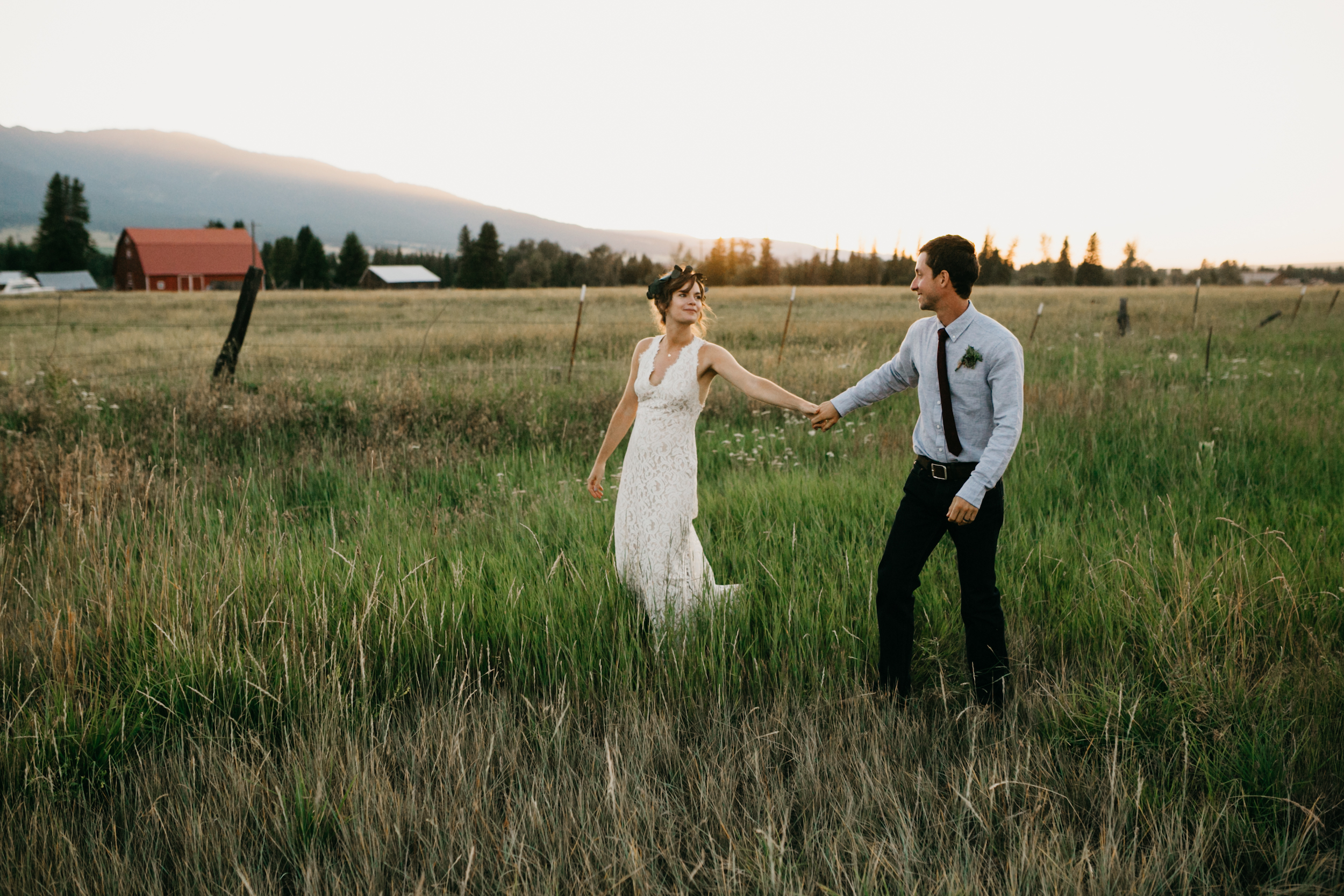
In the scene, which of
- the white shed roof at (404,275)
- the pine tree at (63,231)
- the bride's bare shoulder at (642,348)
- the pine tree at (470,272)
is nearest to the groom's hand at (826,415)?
the bride's bare shoulder at (642,348)

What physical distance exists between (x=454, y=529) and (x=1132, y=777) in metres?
4.10

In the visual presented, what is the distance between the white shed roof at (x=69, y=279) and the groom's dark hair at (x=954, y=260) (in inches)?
4568

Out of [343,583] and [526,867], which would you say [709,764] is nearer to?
[526,867]

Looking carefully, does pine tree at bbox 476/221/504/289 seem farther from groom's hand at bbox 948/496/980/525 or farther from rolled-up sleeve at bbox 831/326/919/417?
groom's hand at bbox 948/496/980/525

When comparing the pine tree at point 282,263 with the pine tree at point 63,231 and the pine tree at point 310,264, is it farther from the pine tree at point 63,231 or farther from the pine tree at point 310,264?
the pine tree at point 63,231

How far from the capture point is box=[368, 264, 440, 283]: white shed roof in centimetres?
11323

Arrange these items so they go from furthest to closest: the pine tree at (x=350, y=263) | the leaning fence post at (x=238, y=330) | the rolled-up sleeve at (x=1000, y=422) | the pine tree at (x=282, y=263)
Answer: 1. the pine tree at (x=350, y=263)
2. the pine tree at (x=282, y=263)
3. the leaning fence post at (x=238, y=330)
4. the rolled-up sleeve at (x=1000, y=422)

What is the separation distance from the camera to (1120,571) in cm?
423

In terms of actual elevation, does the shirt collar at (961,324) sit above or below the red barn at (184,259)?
below

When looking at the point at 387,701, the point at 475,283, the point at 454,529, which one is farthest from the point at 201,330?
the point at 475,283

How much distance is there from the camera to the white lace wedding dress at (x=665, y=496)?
396 cm

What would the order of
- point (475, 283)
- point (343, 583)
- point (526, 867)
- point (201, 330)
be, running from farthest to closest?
point (475, 283)
point (201, 330)
point (343, 583)
point (526, 867)

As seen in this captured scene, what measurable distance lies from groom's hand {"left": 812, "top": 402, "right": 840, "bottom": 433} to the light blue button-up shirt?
0.51 metres

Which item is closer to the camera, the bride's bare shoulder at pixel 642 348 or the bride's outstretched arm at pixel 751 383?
the bride's outstretched arm at pixel 751 383
